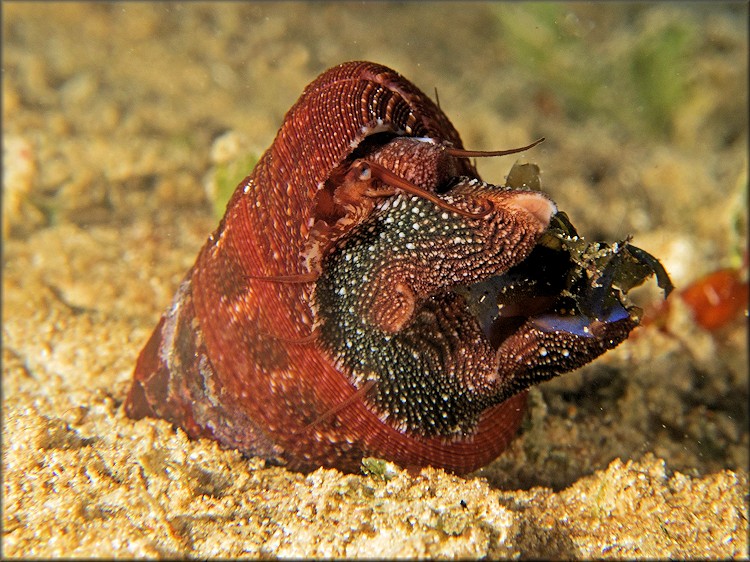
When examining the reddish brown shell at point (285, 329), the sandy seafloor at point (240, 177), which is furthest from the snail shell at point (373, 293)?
the sandy seafloor at point (240, 177)

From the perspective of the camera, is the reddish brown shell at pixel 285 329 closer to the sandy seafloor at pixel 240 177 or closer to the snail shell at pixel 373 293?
the snail shell at pixel 373 293

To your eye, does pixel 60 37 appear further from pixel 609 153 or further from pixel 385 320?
pixel 385 320

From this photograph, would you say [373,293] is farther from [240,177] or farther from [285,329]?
[240,177]

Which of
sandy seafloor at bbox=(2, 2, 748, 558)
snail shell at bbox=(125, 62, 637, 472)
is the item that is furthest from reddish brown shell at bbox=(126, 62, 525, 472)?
sandy seafloor at bbox=(2, 2, 748, 558)

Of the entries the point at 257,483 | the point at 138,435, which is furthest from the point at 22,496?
the point at 257,483

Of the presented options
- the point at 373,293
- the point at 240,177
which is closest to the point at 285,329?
the point at 373,293

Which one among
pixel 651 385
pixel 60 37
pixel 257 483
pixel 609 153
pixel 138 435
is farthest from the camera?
pixel 60 37
